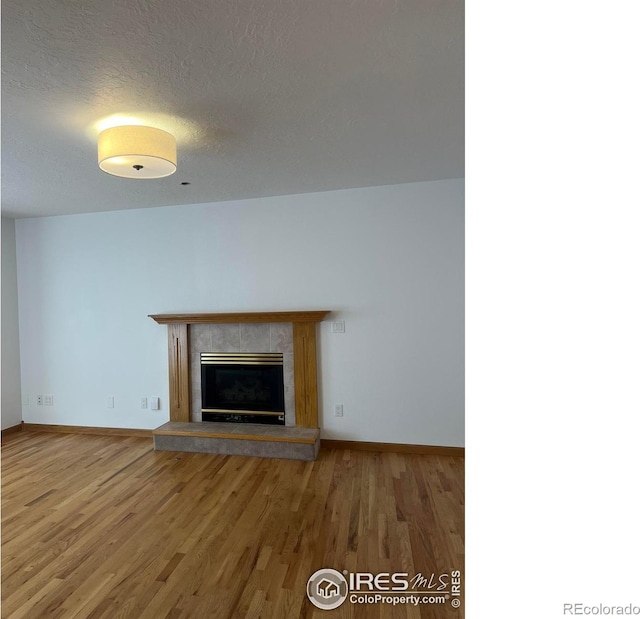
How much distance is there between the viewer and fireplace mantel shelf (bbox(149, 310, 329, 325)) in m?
3.31

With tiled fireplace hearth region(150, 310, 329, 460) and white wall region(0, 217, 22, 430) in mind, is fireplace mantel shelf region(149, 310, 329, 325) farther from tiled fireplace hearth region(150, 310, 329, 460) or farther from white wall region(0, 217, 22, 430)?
white wall region(0, 217, 22, 430)

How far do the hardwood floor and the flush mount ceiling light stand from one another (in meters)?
2.24

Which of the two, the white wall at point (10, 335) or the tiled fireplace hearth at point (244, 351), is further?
the white wall at point (10, 335)

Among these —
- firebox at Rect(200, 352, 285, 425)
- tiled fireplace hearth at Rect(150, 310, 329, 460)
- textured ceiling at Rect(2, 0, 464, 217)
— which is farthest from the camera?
firebox at Rect(200, 352, 285, 425)

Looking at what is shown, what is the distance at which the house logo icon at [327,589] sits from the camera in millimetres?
1615

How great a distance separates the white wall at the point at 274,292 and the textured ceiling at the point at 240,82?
2.14 ft

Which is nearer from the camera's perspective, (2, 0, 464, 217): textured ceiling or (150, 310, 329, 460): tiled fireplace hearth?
(2, 0, 464, 217): textured ceiling

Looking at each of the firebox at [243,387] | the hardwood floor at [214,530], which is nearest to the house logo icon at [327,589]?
the hardwood floor at [214,530]

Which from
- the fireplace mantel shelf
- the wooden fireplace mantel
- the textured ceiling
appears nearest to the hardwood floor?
the wooden fireplace mantel

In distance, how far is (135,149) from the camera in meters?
1.87

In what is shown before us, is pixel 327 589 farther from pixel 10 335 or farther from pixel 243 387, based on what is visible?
pixel 10 335

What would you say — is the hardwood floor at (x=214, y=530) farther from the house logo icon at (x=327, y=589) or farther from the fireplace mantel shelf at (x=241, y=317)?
the fireplace mantel shelf at (x=241, y=317)

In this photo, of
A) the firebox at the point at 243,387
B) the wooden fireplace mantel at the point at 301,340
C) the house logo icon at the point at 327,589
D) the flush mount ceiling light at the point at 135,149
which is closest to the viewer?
the house logo icon at the point at 327,589

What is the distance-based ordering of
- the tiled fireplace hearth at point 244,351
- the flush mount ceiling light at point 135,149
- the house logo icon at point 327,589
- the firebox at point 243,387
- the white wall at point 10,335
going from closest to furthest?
the house logo icon at point 327,589 < the flush mount ceiling light at point 135,149 < the tiled fireplace hearth at point 244,351 < the firebox at point 243,387 < the white wall at point 10,335
